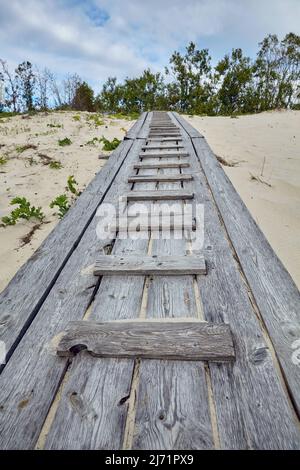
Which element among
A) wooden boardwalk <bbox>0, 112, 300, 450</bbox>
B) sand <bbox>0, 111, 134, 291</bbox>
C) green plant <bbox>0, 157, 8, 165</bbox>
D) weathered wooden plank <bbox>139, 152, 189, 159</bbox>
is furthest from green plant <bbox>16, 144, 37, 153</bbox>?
wooden boardwalk <bbox>0, 112, 300, 450</bbox>

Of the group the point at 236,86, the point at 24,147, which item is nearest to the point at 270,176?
the point at 24,147

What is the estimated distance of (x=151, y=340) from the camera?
1.32m

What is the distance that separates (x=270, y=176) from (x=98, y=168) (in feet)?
10.7

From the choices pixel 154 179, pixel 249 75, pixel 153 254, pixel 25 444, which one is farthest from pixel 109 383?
pixel 249 75

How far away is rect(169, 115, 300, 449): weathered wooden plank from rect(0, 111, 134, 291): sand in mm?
1857

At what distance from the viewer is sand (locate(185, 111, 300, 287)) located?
3.04m

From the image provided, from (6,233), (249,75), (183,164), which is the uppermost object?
(249,75)

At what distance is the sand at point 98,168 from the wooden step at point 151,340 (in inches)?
54.0

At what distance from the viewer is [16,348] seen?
132cm

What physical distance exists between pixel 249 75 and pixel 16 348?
29.2 metres

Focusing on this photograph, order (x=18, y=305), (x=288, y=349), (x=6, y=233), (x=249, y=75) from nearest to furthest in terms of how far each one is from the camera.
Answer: (x=288, y=349), (x=18, y=305), (x=6, y=233), (x=249, y=75)

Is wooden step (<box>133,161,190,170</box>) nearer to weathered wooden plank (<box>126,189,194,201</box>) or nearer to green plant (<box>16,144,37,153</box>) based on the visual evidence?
weathered wooden plank (<box>126,189,194,201</box>)

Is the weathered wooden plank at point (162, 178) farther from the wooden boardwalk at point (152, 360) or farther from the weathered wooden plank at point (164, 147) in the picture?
the weathered wooden plank at point (164, 147)

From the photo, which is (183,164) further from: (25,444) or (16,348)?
(25,444)
